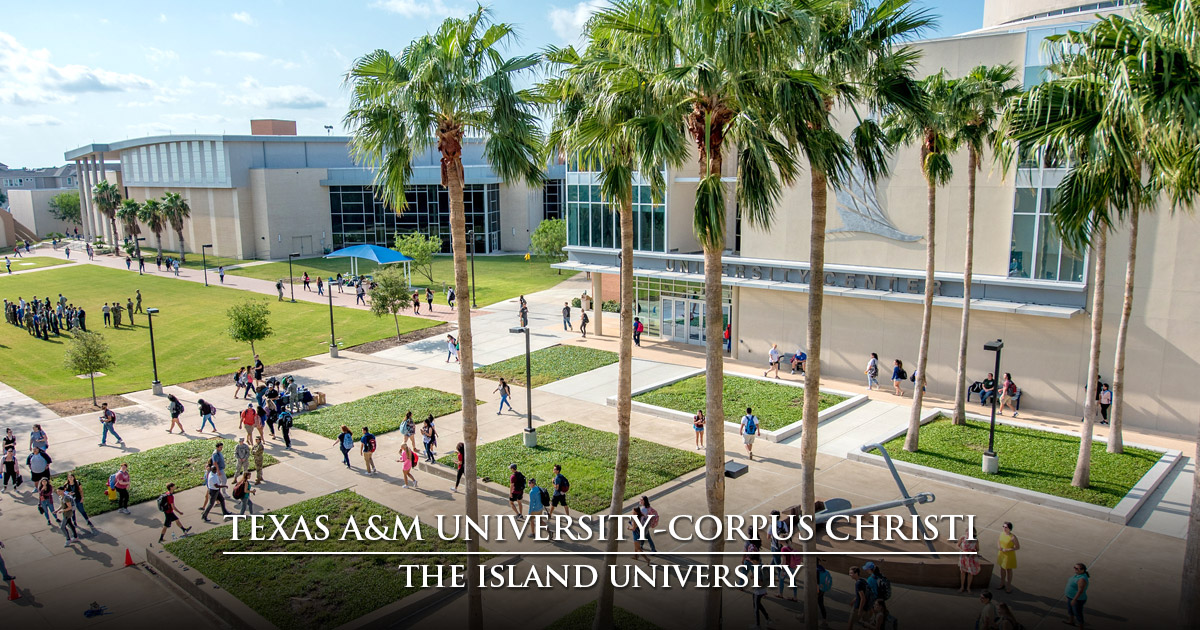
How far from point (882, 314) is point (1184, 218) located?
30.2 feet

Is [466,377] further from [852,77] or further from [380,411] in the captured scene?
[380,411]

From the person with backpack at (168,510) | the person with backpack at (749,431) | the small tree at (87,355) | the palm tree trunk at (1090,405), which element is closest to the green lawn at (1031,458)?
the palm tree trunk at (1090,405)

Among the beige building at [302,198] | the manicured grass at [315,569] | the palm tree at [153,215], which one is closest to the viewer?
the manicured grass at [315,569]

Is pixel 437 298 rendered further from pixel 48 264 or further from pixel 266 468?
pixel 48 264

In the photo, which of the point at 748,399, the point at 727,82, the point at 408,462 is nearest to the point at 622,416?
the point at 727,82

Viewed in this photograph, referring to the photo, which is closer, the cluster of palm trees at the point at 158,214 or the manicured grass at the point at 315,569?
the manicured grass at the point at 315,569

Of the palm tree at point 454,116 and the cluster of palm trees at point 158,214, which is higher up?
the palm tree at point 454,116

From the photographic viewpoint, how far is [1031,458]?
2064 cm

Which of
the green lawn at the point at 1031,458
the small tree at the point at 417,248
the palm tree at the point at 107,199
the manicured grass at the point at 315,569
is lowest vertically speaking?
the manicured grass at the point at 315,569

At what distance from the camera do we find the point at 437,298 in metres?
50.3

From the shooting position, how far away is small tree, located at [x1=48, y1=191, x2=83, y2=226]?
349ft

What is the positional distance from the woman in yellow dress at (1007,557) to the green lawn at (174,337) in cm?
2974

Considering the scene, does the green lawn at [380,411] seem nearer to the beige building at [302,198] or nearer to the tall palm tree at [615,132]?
the tall palm tree at [615,132]

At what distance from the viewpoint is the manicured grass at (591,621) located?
1318 centimetres
